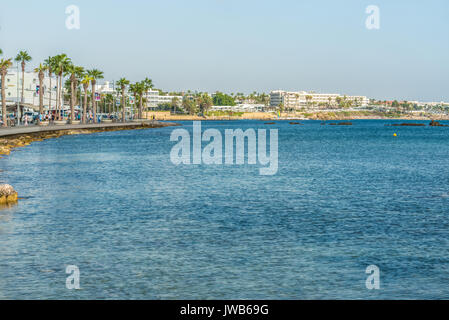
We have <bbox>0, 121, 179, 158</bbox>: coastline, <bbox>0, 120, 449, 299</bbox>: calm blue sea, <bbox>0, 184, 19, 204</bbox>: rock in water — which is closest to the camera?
<bbox>0, 120, 449, 299</bbox>: calm blue sea

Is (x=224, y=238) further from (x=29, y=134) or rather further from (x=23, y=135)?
(x=29, y=134)

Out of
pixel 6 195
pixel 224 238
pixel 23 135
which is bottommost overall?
pixel 224 238

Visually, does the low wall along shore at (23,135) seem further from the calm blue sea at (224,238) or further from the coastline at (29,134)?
the calm blue sea at (224,238)

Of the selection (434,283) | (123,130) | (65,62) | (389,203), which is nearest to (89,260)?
(434,283)

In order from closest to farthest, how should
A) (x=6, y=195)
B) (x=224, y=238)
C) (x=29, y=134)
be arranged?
(x=224, y=238)
(x=6, y=195)
(x=29, y=134)

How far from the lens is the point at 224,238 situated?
20.9m

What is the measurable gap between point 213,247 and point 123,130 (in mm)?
131416

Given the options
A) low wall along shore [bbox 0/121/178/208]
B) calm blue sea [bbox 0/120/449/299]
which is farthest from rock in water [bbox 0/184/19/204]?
calm blue sea [bbox 0/120/449/299]

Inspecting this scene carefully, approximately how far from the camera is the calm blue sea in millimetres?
15211

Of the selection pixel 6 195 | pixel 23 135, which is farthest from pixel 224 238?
pixel 23 135

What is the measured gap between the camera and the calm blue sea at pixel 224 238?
15.2 m

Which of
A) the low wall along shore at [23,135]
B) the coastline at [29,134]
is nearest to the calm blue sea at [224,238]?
the low wall along shore at [23,135]

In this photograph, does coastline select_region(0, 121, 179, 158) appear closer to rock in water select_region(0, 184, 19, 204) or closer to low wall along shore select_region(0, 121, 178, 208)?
low wall along shore select_region(0, 121, 178, 208)
